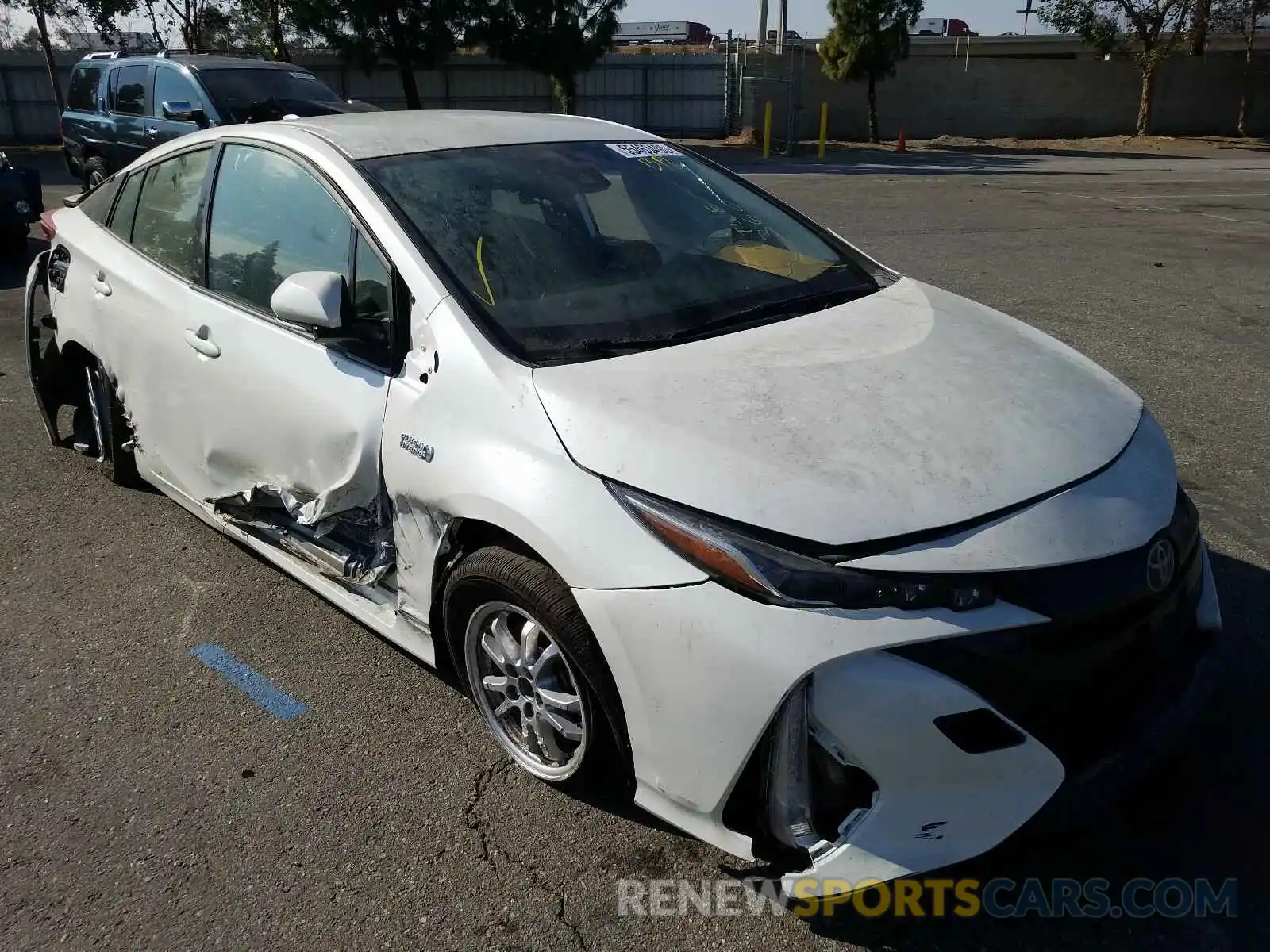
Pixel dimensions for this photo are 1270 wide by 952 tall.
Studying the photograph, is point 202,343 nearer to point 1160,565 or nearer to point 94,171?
point 1160,565

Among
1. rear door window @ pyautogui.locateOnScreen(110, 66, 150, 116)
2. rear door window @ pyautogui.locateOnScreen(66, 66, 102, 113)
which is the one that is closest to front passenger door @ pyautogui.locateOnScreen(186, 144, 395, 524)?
A: rear door window @ pyautogui.locateOnScreen(110, 66, 150, 116)

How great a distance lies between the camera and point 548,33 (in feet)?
82.4

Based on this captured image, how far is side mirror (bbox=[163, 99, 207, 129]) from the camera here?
10.8 m

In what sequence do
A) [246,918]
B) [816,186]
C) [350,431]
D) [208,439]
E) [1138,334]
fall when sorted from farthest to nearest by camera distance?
1. [816,186]
2. [1138,334]
3. [208,439]
4. [350,431]
5. [246,918]

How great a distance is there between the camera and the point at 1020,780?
2.11m

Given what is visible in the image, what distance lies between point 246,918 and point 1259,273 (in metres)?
9.80

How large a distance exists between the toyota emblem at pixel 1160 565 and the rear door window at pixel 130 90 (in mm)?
12645

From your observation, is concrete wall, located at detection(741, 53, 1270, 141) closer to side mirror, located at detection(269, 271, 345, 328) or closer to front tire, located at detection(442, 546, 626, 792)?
side mirror, located at detection(269, 271, 345, 328)

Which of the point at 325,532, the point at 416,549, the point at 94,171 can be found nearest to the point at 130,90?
the point at 94,171

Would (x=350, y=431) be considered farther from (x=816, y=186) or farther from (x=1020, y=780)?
(x=816, y=186)

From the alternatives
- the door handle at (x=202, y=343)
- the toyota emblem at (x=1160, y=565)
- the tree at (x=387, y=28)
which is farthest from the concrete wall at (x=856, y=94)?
the toyota emblem at (x=1160, y=565)

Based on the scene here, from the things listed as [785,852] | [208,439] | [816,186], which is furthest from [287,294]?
[816,186]

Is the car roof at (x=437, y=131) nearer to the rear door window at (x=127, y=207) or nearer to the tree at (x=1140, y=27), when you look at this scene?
the rear door window at (x=127, y=207)

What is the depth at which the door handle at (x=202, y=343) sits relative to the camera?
3.55 meters
